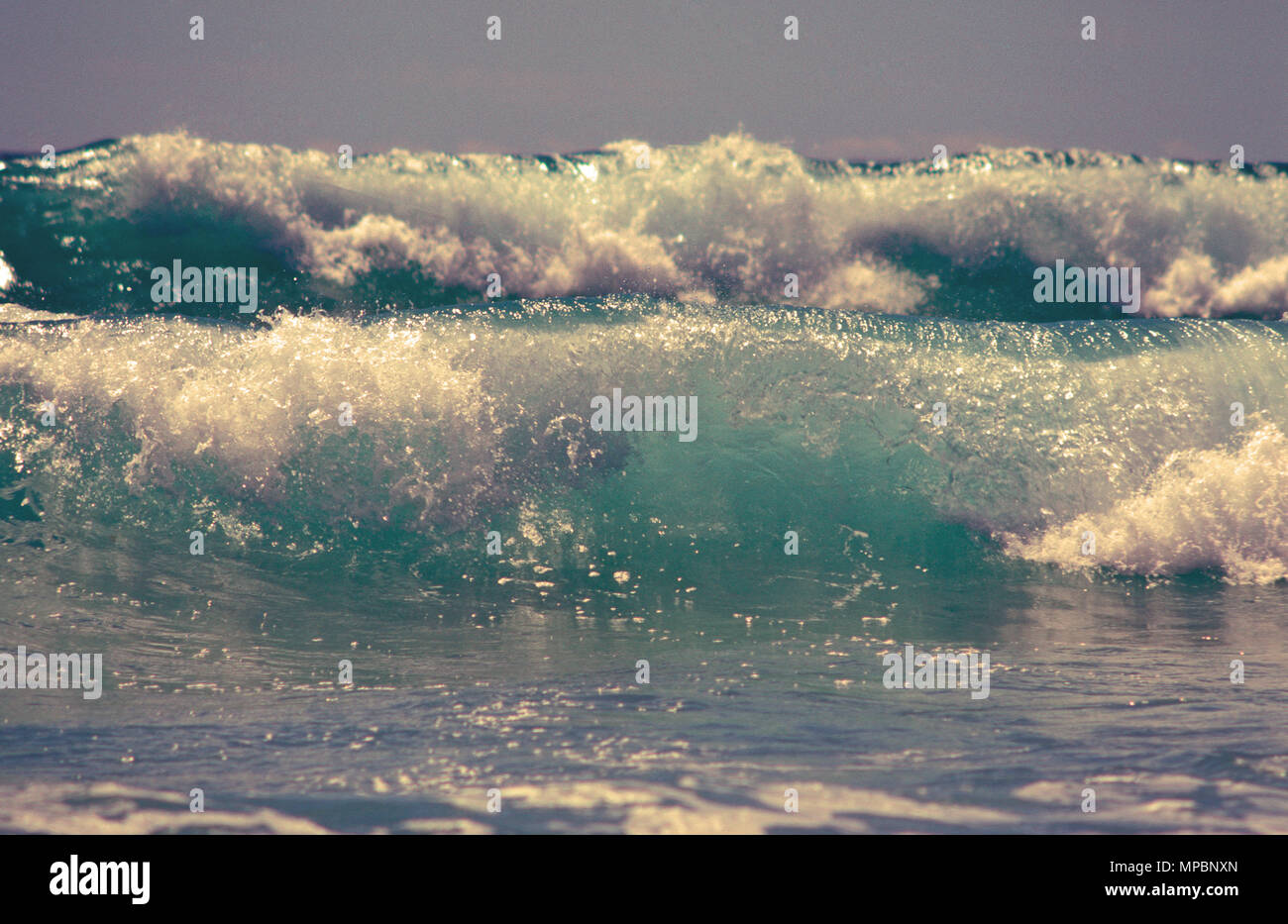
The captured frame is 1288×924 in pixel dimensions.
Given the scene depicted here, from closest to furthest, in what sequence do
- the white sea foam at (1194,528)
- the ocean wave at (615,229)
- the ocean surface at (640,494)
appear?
1. the ocean surface at (640,494)
2. the white sea foam at (1194,528)
3. the ocean wave at (615,229)

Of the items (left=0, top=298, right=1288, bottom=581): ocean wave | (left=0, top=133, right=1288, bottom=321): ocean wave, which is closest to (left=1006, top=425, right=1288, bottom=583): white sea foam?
(left=0, top=298, right=1288, bottom=581): ocean wave

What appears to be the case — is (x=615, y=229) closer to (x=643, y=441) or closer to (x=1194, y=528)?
(x=643, y=441)

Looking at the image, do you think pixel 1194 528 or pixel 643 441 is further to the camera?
pixel 643 441

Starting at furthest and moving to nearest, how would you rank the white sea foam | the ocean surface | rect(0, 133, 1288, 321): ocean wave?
rect(0, 133, 1288, 321): ocean wave
the white sea foam
the ocean surface

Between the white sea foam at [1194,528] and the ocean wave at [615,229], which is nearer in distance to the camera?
the white sea foam at [1194,528]

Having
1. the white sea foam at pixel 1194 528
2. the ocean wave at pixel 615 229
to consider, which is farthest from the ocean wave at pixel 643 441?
the ocean wave at pixel 615 229

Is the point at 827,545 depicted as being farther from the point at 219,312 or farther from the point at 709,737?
the point at 219,312

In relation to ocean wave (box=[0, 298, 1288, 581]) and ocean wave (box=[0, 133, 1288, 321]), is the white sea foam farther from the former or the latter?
ocean wave (box=[0, 133, 1288, 321])

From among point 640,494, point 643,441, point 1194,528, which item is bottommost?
point 1194,528

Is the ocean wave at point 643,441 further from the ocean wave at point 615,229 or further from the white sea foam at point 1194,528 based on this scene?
the ocean wave at point 615,229

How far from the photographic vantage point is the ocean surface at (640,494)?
2.93 m

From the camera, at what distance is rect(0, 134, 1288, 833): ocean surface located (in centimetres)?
293

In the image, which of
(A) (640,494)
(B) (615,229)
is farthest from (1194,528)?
(B) (615,229)

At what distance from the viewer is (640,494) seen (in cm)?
596
